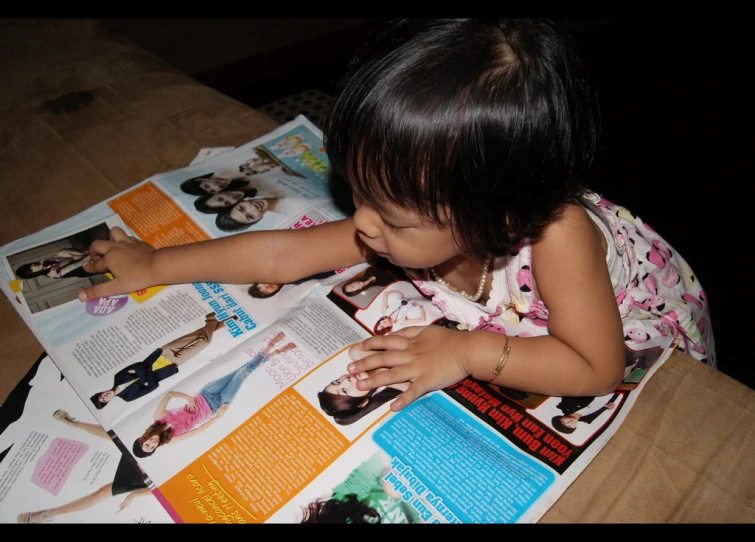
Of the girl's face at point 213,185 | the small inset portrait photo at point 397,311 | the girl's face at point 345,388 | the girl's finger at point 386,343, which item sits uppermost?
the girl's face at point 213,185

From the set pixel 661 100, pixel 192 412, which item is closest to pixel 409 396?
pixel 192 412

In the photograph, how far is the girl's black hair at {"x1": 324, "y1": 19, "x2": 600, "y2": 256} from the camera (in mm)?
464

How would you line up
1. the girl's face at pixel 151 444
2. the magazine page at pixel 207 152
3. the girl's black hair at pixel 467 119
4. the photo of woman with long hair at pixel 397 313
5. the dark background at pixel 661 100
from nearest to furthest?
the girl's black hair at pixel 467 119
the girl's face at pixel 151 444
the photo of woman with long hair at pixel 397 313
the magazine page at pixel 207 152
the dark background at pixel 661 100

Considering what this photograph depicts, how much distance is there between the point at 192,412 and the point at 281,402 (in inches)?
3.9

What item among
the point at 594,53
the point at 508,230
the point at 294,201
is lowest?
the point at 594,53

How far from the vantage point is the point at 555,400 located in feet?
2.00

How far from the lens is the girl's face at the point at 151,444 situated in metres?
0.57

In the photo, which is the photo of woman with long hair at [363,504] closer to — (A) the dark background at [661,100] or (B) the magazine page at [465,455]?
(B) the magazine page at [465,455]

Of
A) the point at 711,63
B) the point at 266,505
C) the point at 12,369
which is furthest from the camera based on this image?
the point at 711,63

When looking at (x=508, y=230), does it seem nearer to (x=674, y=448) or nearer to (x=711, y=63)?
(x=674, y=448)

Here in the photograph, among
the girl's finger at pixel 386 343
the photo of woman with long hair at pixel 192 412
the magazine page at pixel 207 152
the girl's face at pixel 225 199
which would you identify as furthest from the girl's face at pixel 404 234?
the magazine page at pixel 207 152

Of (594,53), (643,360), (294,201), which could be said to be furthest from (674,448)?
(594,53)

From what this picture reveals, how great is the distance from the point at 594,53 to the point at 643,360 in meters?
1.76

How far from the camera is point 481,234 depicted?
55 cm
